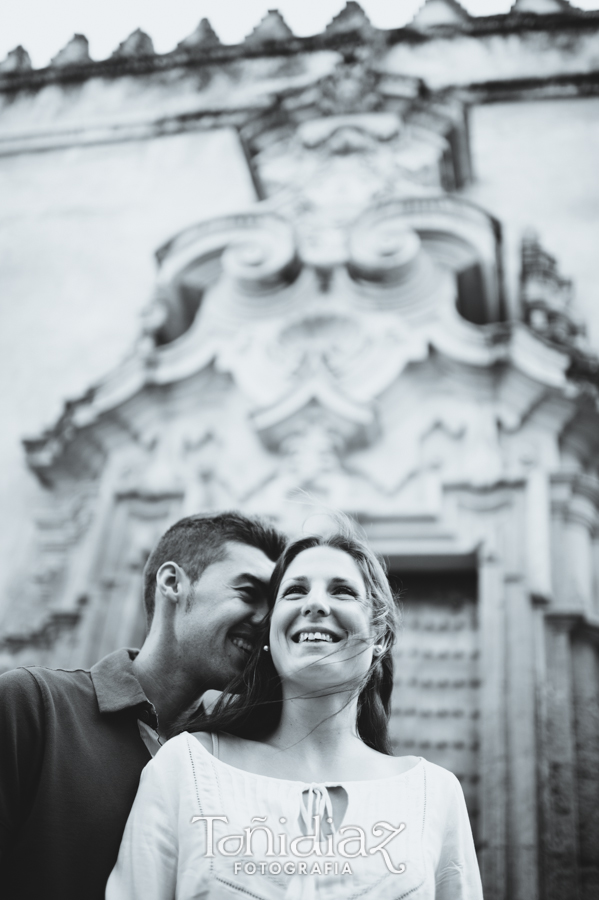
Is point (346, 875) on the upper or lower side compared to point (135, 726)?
lower

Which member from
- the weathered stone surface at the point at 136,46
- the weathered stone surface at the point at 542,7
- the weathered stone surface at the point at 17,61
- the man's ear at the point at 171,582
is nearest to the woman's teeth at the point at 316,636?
the man's ear at the point at 171,582

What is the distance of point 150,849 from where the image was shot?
1578 mm

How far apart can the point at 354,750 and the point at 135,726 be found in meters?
0.51

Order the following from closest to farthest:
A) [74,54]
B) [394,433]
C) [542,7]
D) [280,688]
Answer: [280,688] < [394,433] < [542,7] < [74,54]

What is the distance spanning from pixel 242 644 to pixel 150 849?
657 mm

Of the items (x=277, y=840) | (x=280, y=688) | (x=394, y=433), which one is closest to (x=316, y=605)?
(x=280, y=688)

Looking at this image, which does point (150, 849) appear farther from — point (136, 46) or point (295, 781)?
point (136, 46)

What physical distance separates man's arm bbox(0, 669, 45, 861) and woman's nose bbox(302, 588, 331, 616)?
602 millimetres

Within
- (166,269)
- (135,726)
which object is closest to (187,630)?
(135,726)

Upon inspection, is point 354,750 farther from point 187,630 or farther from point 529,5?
point 529,5

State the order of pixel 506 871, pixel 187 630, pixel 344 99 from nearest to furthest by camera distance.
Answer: pixel 187 630 → pixel 506 871 → pixel 344 99

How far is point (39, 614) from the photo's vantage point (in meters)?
4.63

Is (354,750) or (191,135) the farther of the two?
(191,135)

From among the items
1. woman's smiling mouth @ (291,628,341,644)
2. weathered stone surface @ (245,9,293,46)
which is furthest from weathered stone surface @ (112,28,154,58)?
woman's smiling mouth @ (291,628,341,644)
